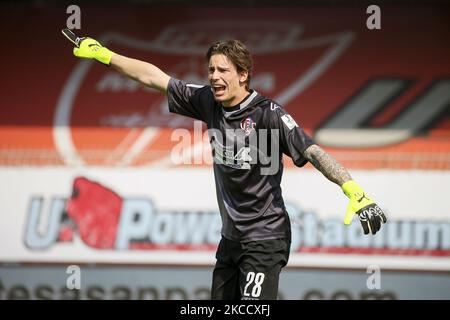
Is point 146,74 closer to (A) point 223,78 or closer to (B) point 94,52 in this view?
(B) point 94,52

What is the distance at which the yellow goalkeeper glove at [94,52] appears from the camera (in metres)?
5.04

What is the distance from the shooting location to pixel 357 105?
8594 millimetres

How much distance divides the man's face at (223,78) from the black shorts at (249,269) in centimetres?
92

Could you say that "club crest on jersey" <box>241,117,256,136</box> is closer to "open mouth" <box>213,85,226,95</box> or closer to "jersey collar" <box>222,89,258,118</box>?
"jersey collar" <box>222,89,258,118</box>

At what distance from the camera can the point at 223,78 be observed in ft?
15.0

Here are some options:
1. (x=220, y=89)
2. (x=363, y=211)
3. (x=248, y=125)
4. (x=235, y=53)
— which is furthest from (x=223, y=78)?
(x=363, y=211)

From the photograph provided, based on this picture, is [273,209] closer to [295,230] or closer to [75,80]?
[295,230]

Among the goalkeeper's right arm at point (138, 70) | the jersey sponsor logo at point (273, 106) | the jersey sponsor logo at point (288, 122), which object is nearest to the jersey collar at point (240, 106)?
the jersey sponsor logo at point (273, 106)

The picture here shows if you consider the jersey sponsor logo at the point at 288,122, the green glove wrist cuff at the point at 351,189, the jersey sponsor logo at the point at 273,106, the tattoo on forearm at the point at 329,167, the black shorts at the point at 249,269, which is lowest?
the black shorts at the point at 249,269

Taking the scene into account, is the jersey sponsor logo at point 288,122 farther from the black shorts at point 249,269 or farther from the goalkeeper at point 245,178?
the black shorts at point 249,269

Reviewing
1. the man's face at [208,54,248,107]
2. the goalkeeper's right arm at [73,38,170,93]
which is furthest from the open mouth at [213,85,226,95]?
the goalkeeper's right arm at [73,38,170,93]

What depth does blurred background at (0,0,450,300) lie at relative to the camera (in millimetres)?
8414

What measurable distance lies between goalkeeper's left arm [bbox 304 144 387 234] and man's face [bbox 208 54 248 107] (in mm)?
614

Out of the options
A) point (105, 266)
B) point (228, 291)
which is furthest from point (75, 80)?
point (228, 291)
